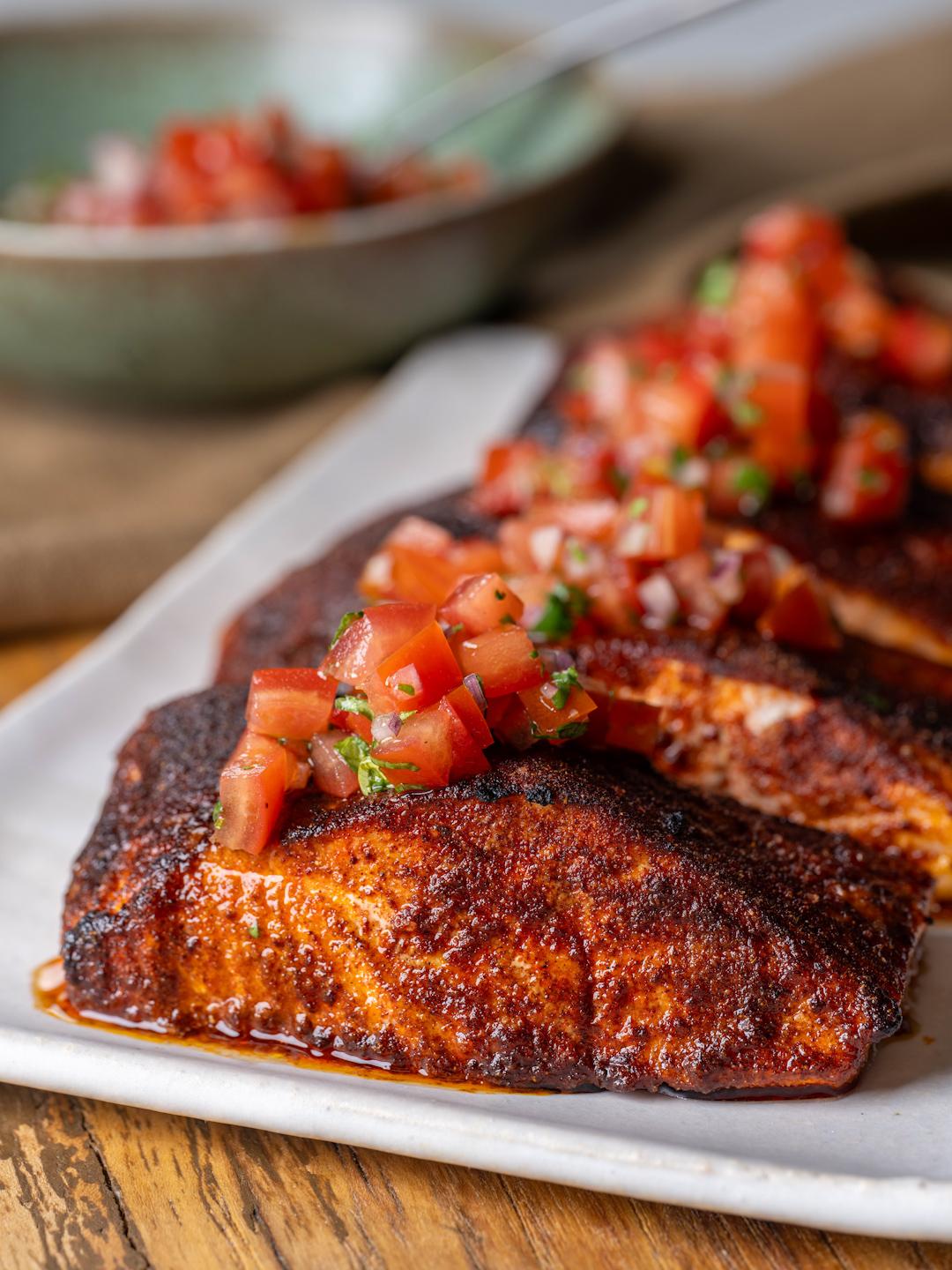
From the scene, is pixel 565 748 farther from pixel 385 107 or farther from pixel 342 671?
pixel 385 107

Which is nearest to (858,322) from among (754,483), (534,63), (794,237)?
(794,237)

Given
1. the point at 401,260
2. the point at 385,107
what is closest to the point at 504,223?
the point at 401,260

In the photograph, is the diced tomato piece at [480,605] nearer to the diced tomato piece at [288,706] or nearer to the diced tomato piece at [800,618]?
the diced tomato piece at [288,706]

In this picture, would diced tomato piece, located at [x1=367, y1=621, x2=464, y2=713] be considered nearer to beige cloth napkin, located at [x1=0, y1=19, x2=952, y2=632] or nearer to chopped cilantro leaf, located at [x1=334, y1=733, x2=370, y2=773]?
chopped cilantro leaf, located at [x1=334, y1=733, x2=370, y2=773]

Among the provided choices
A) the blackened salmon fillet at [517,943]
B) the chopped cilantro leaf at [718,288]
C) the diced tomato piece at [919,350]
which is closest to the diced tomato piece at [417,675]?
the blackened salmon fillet at [517,943]

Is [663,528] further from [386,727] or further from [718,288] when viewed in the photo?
[718,288]

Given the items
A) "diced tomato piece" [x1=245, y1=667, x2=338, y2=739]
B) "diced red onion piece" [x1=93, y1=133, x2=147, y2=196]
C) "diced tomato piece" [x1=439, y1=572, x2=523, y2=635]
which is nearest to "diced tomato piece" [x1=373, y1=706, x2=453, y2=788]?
"diced tomato piece" [x1=245, y1=667, x2=338, y2=739]
